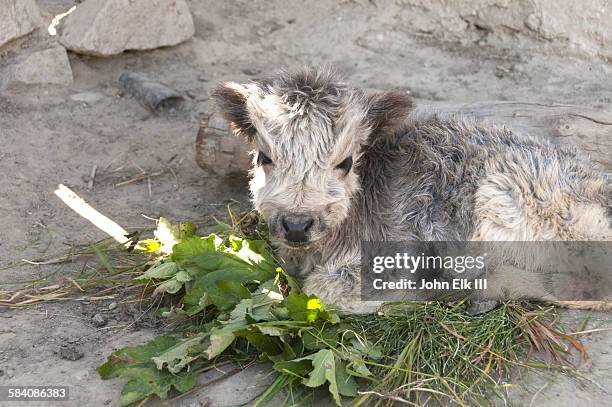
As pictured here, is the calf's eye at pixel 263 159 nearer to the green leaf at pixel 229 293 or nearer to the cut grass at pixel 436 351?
the green leaf at pixel 229 293

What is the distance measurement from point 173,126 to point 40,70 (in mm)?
1871

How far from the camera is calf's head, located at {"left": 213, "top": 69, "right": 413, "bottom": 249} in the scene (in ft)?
17.6

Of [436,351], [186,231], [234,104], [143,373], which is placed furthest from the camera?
[186,231]

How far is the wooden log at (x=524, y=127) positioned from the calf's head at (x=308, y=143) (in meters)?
1.17

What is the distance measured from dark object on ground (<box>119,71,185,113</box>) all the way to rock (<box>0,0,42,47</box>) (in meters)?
1.35

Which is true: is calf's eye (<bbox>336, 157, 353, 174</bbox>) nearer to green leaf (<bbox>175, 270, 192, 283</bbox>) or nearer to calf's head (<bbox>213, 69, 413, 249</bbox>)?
calf's head (<bbox>213, 69, 413, 249</bbox>)

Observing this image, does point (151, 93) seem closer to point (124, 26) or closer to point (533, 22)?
point (124, 26)

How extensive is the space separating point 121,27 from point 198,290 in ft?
17.7

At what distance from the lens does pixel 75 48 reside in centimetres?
962

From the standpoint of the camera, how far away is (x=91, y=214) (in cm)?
756

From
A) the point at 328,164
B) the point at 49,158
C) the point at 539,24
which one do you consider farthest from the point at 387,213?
the point at 539,24

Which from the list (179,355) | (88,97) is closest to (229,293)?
(179,355)

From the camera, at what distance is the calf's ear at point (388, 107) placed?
227 inches

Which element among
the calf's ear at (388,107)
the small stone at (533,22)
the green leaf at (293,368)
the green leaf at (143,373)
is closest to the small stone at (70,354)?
the green leaf at (143,373)
